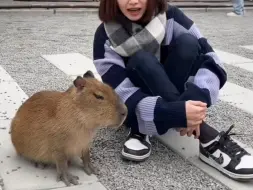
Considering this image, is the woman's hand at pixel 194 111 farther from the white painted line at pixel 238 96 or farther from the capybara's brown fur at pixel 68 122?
the white painted line at pixel 238 96

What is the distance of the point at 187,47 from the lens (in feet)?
7.58

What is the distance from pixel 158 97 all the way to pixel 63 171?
535mm

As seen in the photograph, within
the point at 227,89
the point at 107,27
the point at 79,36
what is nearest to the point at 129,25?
the point at 107,27

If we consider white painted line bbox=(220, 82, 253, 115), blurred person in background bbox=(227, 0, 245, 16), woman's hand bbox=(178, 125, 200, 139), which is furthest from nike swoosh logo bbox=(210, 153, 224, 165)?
blurred person in background bbox=(227, 0, 245, 16)

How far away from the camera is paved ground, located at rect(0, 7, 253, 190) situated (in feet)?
6.64

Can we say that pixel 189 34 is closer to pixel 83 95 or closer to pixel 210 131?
pixel 210 131

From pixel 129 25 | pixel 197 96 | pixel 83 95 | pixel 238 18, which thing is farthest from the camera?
pixel 238 18

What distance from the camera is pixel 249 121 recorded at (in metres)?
2.78

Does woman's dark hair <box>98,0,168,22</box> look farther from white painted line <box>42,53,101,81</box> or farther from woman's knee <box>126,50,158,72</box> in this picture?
white painted line <box>42,53,101,81</box>

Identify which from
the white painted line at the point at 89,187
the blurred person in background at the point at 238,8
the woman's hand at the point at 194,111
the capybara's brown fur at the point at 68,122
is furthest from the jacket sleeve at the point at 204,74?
the blurred person in background at the point at 238,8

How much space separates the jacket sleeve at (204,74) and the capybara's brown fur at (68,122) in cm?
42

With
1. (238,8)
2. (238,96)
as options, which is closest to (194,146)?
(238,96)

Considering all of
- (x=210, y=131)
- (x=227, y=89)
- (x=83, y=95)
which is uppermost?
(x=83, y=95)

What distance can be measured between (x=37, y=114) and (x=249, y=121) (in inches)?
53.2
